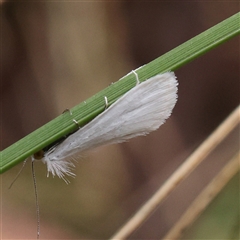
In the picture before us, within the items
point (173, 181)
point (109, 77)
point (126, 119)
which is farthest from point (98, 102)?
point (109, 77)

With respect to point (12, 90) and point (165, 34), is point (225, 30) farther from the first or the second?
point (12, 90)

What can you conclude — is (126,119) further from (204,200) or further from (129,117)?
(204,200)

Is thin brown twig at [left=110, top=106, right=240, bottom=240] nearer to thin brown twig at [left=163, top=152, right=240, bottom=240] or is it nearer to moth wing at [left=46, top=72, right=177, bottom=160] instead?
thin brown twig at [left=163, top=152, right=240, bottom=240]

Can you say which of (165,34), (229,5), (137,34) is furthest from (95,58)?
(229,5)

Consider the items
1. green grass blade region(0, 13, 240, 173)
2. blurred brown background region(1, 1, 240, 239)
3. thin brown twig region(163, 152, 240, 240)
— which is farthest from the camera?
blurred brown background region(1, 1, 240, 239)

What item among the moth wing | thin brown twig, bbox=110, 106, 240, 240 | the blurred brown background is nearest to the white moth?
the moth wing
